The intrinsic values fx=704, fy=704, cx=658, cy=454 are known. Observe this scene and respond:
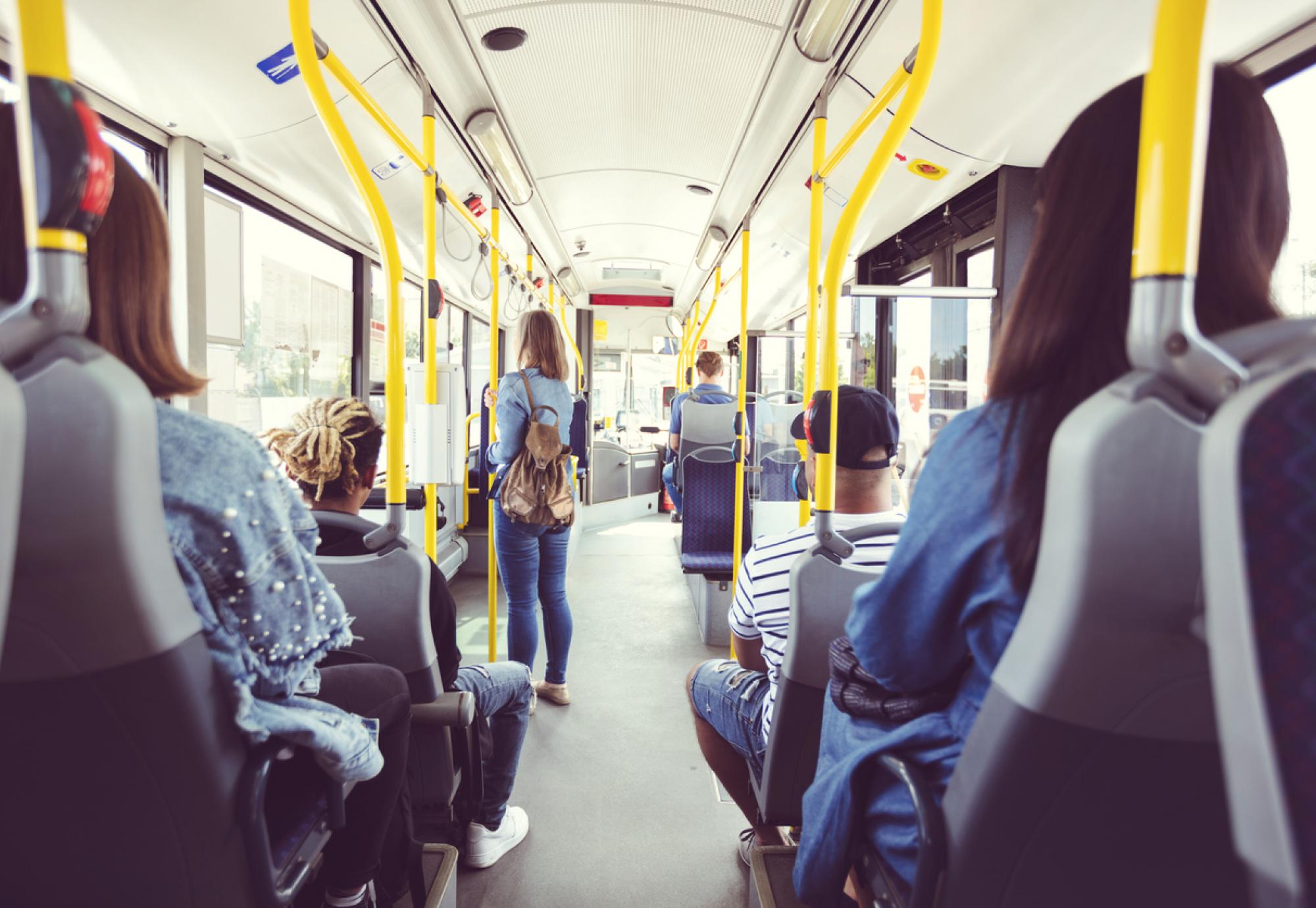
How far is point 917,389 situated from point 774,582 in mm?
2476

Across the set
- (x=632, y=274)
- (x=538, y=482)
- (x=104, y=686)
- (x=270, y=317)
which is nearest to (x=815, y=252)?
(x=538, y=482)

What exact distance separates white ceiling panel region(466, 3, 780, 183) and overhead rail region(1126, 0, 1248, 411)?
2.15m

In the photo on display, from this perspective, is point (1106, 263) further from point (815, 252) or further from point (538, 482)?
point (538, 482)

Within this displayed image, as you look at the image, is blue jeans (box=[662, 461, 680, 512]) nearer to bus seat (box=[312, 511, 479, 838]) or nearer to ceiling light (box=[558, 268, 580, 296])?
ceiling light (box=[558, 268, 580, 296])

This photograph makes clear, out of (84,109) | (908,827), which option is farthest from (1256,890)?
(84,109)

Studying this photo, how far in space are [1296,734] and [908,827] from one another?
2.10 ft

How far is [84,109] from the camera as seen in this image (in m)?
0.68

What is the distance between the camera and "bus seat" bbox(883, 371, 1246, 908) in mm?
624

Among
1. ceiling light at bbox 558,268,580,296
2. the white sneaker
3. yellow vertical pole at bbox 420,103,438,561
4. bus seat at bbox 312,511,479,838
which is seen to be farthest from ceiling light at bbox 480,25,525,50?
ceiling light at bbox 558,268,580,296

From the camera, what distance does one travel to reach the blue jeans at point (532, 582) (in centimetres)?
302

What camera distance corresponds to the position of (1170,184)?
0.66 m

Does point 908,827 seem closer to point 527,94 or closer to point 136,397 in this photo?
point 136,397

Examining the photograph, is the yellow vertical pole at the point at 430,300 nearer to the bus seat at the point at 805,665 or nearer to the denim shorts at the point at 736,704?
the denim shorts at the point at 736,704

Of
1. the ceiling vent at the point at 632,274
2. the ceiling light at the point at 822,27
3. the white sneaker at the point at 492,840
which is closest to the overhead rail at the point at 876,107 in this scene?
the ceiling light at the point at 822,27
